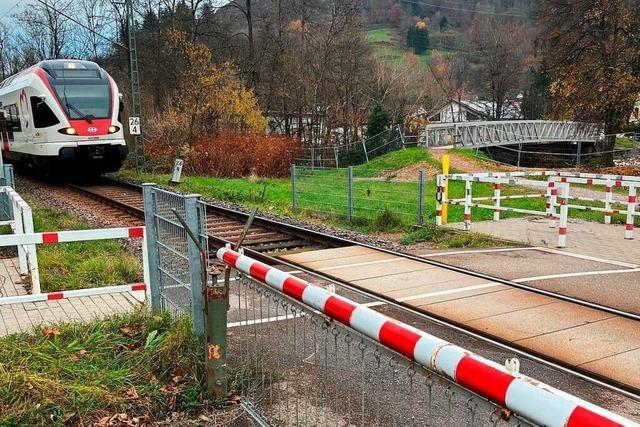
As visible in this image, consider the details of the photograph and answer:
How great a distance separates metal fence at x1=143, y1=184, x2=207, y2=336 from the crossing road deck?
9.17ft

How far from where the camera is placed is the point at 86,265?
8.15 metres

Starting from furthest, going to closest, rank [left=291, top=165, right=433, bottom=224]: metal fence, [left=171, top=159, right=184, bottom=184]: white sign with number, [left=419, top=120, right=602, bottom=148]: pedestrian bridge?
1. [left=419, top=120, right=602, bottom=148]: pedestrian bridge
2. [left=171, top=159, right=184, bottom=184]: white sign with number
3. [left=291, top=165, right=433, bottom=224]: metal fence

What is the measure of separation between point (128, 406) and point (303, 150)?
2596 cm

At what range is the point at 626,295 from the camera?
23.4ft

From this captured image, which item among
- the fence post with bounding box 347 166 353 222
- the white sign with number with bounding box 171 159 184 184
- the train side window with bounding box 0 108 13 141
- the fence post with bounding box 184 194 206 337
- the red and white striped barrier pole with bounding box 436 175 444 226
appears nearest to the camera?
the fence post with bounding box 184 194 206 337

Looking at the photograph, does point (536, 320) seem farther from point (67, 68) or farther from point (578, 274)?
point (67, 68)

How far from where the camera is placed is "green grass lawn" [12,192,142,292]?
7.57 meters

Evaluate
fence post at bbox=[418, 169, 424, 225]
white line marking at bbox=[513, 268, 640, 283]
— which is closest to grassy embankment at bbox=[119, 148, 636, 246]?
fence post at bbox=[418, 169, 424, 225]

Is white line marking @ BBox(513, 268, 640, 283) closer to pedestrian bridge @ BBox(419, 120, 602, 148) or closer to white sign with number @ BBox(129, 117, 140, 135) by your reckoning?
white sign with number @ BBox(129, 117, 140, 135)

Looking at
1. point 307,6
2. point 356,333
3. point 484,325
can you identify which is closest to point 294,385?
point 356,333

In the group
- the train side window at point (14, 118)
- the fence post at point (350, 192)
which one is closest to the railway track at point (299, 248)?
the fence post at point (350, 192)

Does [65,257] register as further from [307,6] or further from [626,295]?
[307,6]


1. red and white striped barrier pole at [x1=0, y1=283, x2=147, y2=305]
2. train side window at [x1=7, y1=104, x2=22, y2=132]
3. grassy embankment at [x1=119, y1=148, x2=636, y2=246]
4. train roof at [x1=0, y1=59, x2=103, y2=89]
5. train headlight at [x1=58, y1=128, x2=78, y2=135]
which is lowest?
grassy embankment at [x1=119, y1=148, x2=636, y2=246]

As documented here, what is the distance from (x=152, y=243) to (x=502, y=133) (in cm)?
4156
